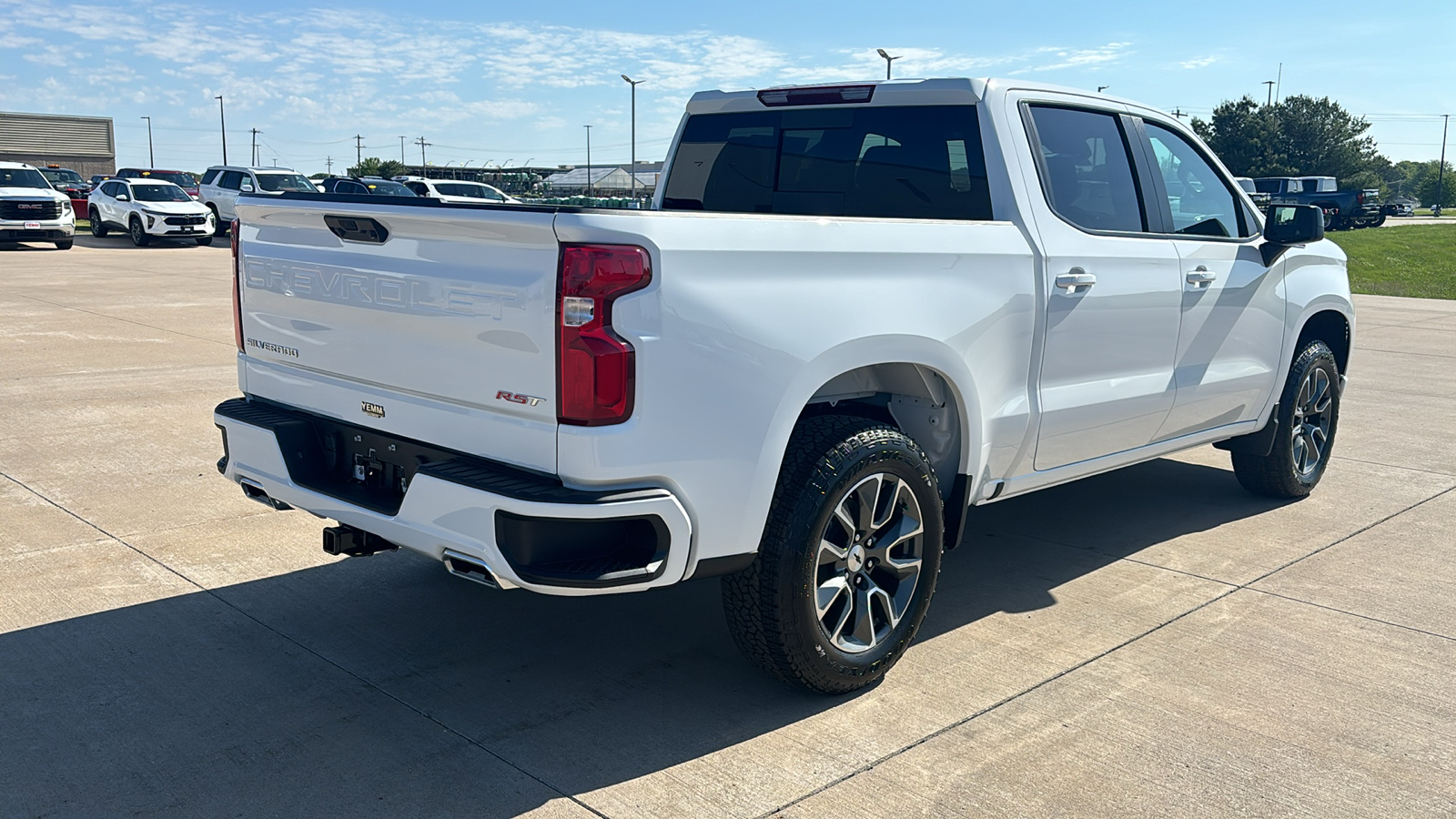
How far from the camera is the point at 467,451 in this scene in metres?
3.44

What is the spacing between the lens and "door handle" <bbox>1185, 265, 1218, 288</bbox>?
17.1 ft

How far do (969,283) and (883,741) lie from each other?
1.53 metres

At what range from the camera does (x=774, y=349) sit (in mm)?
3439

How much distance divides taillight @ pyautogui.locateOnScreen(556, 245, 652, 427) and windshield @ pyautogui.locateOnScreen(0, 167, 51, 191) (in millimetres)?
29715

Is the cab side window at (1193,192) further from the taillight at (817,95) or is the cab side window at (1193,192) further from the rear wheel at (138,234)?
the rear wheel at (138,234)

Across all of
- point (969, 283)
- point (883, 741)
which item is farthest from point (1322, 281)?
point (883, 741)

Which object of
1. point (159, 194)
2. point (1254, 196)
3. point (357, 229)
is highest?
point (1254, 196)

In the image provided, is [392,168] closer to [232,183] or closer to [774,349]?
[232,183]

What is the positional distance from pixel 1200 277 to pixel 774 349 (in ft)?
8.74

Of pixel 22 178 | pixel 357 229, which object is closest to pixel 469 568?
pixel 357 229

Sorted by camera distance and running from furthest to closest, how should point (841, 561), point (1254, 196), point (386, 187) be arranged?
point (386, 187), point (1254, 196), point (841, 561)

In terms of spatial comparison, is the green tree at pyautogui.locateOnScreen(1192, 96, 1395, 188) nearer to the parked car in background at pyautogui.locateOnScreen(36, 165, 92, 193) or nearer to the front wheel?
the parked car in background at pyautogui.locateOnScreen(36, 165, 92, 193)

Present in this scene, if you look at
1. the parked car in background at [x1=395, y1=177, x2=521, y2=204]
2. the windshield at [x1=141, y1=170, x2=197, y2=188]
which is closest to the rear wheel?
the parked car in background at [x1=395, y1=177, x2=521, y2=204]

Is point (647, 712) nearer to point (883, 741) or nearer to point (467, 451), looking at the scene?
point (883, 741)
